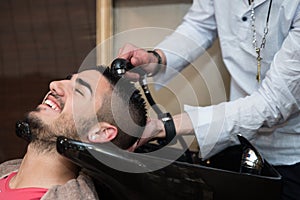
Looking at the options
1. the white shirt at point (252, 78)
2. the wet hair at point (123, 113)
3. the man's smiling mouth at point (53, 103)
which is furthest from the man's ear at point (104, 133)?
the white shirt at point (252, 78)

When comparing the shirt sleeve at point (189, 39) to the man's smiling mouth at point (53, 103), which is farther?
the shirt sleeve at point (189, 39)

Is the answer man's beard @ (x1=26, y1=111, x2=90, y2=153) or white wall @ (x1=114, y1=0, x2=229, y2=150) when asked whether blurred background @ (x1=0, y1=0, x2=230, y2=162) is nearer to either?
white wall @ (x1=114, y1=0, x2=229, y2=150)

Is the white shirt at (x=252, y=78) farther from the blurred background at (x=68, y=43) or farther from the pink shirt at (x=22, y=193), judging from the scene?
the pink shirt at (x=22, y=193)

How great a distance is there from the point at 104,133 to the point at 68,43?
1055mm

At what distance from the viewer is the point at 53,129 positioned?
3.78 ft

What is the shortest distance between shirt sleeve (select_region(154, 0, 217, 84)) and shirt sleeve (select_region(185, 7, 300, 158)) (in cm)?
31

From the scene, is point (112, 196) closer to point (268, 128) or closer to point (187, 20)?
point (268, 128)

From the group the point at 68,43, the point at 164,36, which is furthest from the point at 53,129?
the point at 68,43

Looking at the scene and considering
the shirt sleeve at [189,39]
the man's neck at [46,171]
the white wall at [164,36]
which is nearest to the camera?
the man's neck at [46,171]

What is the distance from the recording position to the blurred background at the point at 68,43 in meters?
1.70

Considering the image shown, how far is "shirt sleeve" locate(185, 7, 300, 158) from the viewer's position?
1.12 m

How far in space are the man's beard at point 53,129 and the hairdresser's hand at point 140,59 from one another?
0.68 feet

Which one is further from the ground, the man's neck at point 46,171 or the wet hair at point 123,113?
the wet hair at point 123,113

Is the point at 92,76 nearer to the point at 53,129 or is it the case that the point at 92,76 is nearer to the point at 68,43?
the point at 53,129
